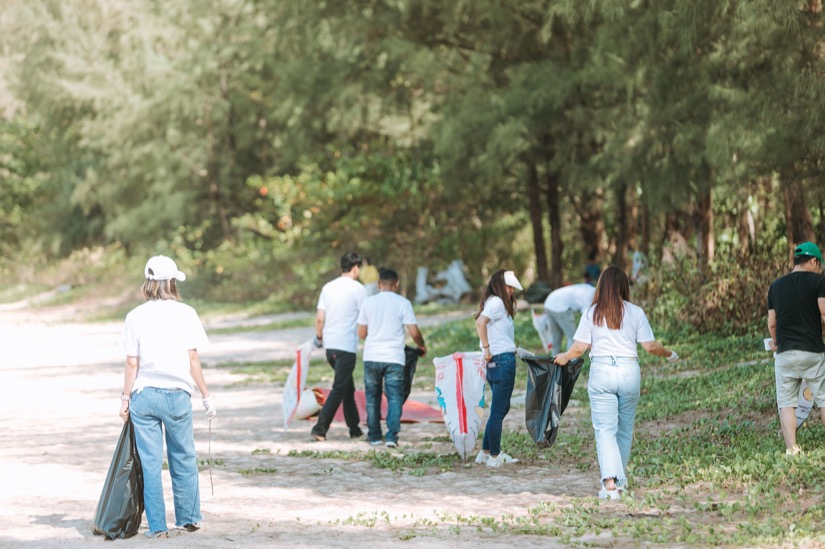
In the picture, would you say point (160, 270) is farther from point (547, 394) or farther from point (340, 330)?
point (340, 330)

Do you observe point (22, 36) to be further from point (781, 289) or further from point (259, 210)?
point (781, 289)

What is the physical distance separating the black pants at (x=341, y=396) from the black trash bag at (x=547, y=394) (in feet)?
8.82

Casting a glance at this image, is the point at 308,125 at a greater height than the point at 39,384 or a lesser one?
greater

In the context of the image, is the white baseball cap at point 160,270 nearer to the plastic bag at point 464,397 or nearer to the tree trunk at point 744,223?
the plastic bag at point 464,397

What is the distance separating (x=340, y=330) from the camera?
434 inches

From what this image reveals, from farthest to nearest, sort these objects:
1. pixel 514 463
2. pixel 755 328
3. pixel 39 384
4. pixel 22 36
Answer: pixel 22 36 < pixel 39 384 < pixel 755 328 < pixel 514 463

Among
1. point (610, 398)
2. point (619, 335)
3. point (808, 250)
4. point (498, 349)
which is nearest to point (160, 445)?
point (610, 398)

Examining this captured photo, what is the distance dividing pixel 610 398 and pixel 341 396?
13.2 feet

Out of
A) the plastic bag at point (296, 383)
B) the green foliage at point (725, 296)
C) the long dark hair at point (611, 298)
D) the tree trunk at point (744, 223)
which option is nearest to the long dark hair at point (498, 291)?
the long dark hair at point (611, 298)

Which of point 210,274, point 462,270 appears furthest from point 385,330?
point 210,274

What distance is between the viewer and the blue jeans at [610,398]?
24.9 feet

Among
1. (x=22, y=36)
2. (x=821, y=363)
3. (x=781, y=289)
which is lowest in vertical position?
(x=821, y=363)

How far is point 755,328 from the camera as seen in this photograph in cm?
1558

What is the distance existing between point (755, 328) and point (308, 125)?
19577mm
